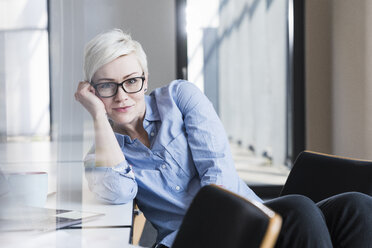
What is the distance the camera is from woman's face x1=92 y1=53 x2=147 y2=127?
992mm

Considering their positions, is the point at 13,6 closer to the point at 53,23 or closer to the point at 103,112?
the point at 53,23

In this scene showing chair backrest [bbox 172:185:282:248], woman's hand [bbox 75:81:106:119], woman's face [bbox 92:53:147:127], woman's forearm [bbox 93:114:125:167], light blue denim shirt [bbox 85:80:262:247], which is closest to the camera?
chair backrest [bbox 172:185:282:248]

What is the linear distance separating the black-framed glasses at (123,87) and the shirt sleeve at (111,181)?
0.16 metres

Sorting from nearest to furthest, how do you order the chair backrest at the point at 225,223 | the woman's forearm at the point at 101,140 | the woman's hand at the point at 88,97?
the chair backrest at the point at 225,223 < the woman's hand at the point at 88,97 < the woman's forearm at the point at 101,140

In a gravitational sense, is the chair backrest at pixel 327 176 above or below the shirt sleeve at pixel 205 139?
below

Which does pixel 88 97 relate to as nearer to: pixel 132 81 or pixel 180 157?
pixel 132 81

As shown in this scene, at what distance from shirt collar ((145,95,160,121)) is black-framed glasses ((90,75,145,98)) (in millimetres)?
235

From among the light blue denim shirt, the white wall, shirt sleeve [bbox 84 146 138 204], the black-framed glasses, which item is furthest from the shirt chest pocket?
the white wall

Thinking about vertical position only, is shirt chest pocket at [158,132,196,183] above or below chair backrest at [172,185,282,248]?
below

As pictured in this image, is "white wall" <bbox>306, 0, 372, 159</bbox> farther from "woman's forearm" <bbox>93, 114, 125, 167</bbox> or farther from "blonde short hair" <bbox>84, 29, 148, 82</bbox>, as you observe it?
"woman's forearm" <bbox>93, 114, 125, 167</bbox>

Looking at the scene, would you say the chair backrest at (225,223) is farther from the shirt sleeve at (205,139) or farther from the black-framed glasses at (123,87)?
the shirt sleeve at (205,139)

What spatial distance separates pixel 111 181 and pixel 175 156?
361 millimetres

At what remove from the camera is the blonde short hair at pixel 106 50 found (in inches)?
31.9

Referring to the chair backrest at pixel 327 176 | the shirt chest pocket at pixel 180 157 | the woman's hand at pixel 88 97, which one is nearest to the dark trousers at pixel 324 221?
the chair backrest at pixel 327 176
